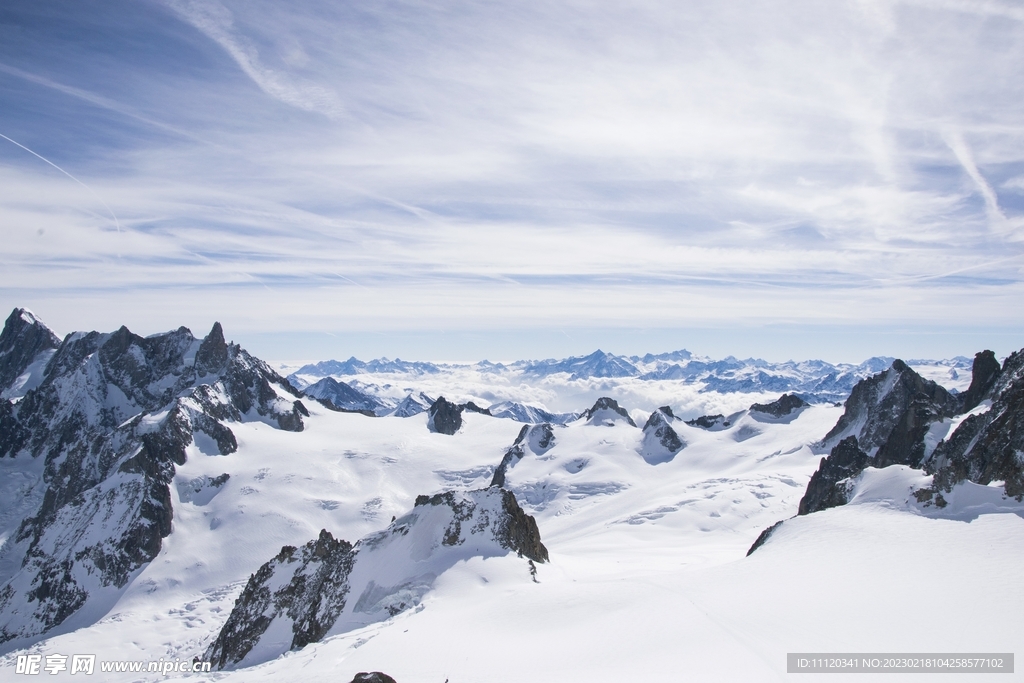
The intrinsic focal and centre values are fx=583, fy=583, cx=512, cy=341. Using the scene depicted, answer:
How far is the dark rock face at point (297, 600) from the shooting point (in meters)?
41.7

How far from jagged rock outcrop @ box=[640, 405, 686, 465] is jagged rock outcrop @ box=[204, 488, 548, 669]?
107409 mm

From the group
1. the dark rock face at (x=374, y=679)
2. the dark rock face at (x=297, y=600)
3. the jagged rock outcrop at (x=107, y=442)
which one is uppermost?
the dark rock face at (x=374, y=679)

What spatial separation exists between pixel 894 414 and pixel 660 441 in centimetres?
5690

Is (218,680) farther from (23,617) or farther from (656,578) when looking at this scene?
(23,617)

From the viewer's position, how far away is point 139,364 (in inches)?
6919

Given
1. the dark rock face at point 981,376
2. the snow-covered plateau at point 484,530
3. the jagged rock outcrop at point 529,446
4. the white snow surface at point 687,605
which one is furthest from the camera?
the jagged rock outcrop at point 529,446

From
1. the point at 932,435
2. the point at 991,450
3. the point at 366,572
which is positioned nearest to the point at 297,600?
the point at 366,572

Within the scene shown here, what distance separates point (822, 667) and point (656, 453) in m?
135

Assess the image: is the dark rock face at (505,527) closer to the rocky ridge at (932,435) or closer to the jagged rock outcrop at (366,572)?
the jagged rock outcrop at (366,572)

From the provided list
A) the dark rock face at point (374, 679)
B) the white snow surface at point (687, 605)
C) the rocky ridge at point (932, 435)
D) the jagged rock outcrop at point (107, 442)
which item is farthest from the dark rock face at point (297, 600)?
the jagged rock outcrop at point (107, 442)

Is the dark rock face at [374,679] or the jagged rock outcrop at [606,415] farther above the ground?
the dark rock face at [374,679]

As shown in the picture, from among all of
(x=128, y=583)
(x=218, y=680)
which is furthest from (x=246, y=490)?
(x=218, y=680)

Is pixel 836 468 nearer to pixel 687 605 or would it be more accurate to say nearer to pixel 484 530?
pixel 484 530

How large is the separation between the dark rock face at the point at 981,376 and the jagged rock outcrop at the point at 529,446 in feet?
317
